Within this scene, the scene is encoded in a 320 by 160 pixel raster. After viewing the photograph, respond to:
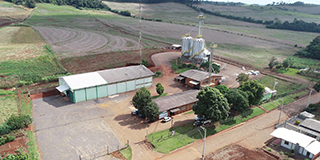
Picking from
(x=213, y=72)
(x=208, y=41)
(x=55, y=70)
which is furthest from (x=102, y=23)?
(x=213, y=72)

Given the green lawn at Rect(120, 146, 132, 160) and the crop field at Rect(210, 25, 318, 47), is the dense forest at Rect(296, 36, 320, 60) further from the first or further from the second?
the green lawn at Rect(120, 146, 132, 160)

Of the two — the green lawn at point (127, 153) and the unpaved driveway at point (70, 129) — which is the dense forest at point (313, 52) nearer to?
the unpaved driveway at point (70, 129)

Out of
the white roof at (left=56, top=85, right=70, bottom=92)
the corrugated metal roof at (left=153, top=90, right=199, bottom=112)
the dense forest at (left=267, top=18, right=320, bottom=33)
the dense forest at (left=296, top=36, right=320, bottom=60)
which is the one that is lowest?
the corrugated metal roof at (left=153, top=90, right=199, bottom=112)

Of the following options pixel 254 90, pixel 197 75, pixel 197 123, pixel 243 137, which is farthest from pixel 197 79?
pixel 243 137

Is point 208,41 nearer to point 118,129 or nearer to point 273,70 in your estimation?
point 273,70

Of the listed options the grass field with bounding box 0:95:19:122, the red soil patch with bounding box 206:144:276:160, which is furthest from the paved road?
the grass field with bounding box 0:95:19:122
